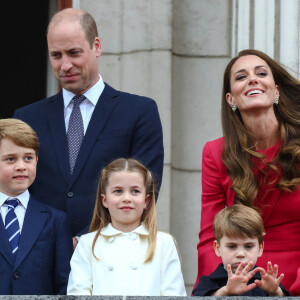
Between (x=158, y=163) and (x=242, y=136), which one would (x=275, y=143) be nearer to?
(x=242, y=136)

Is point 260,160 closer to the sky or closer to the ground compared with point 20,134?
closer to the ground

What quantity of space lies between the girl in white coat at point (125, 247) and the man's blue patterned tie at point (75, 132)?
35 cm

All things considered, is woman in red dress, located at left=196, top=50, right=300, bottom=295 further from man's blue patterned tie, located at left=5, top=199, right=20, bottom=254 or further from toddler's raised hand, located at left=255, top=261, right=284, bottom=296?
man's blue patterned tie, located at left=5, top=199, right=20, bottom=254

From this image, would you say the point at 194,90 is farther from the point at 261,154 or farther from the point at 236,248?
the point at 236,248

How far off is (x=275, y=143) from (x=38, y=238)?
1.41 meters

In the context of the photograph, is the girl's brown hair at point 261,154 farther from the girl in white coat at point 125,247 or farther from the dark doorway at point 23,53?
the dark doorway at point 23,53

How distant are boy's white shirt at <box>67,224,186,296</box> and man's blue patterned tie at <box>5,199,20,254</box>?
0.37 metres

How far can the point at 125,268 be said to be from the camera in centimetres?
539

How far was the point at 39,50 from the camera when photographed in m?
11.5

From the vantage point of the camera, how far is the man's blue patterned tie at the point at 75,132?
19.7 ft

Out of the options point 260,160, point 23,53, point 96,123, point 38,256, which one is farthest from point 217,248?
point 23,53

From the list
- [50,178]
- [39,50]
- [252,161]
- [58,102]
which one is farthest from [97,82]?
[39,50]

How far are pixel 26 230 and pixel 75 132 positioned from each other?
0.69 metres

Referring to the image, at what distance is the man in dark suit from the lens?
19.4 feet
